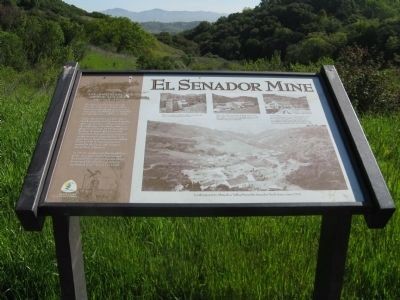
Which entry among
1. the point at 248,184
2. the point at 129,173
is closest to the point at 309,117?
the point at 248,184

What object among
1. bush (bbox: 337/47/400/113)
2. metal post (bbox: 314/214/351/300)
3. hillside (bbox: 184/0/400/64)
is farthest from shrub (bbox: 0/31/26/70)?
metal post (bbox: 314/214/351/300)

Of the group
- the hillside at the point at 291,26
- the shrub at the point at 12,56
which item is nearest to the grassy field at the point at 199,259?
the shrub at the point at 12,56

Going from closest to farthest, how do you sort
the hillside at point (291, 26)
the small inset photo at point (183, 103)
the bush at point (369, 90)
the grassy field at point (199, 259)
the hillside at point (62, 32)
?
the small inset photo at point (183, 103)
the grassy field at point (199, 259)
the bush at point (369, 90)
the hillside at point (62, 32)
the hillside at point (291, 26)

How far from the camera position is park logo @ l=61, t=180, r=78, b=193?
5.46 ft

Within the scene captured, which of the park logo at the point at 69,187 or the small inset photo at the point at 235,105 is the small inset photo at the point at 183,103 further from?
the park logo at the point at 69,187

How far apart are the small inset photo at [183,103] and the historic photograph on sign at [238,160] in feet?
0.27

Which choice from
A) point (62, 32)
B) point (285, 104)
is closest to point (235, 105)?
point (285, 104)

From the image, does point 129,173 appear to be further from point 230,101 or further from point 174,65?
point 174,65

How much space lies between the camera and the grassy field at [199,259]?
238 cm

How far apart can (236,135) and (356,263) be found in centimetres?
105

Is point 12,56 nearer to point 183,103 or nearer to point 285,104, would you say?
point 183,103

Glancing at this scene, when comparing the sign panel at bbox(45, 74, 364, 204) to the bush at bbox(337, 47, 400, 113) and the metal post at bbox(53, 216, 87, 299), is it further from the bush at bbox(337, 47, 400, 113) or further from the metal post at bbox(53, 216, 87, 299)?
the bush at bbox(337, 47, 400, 113)

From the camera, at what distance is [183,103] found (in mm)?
1970

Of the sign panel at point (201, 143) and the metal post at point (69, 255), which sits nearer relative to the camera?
the sign panel at point (201, 143)
